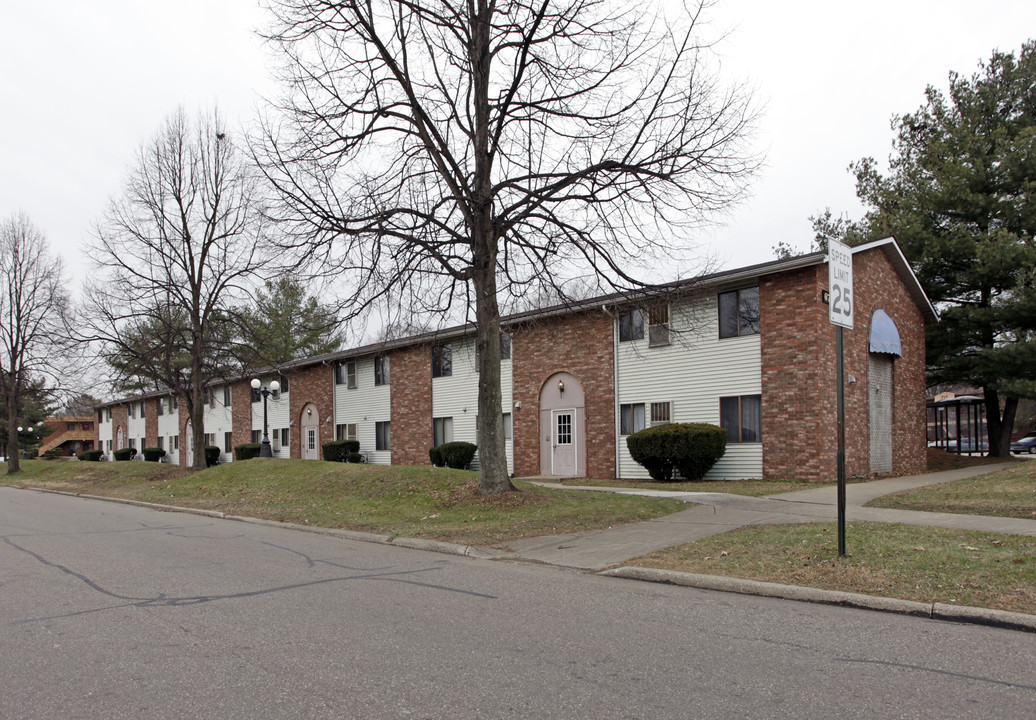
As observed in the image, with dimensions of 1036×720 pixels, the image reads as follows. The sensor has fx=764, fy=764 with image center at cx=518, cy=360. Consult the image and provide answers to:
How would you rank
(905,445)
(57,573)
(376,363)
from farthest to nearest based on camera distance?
1. (376,363)
2. (905,445)
3. (57,573)

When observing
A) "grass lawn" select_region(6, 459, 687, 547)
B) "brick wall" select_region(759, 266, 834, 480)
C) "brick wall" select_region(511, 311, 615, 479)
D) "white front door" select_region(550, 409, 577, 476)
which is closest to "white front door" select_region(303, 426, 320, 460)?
"grass lawn" select_region(6, 459, 687, 547)

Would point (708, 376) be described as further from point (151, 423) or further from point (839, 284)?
point (151, 423)

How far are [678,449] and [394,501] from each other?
7.69 metres

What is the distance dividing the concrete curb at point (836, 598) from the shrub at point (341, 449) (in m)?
25.6

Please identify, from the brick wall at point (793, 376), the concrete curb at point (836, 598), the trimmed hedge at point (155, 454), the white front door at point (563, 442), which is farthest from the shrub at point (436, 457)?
the trimmed hedge at point (155, 454)

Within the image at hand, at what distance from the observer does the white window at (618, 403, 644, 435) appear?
22234 millimetres

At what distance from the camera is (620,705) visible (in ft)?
14.4

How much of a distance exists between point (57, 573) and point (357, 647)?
17.7ft

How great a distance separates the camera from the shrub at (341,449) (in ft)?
108

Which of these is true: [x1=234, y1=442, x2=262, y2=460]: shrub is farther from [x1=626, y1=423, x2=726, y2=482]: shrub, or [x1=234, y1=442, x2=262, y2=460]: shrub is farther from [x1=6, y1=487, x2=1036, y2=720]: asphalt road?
[x1=6, y1=487, x2=1036, y2=720]: asphalt road

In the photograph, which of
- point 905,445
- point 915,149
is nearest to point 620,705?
point 905,445

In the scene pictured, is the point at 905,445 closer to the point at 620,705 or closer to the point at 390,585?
the point at 390,585

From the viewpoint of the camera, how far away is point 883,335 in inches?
849

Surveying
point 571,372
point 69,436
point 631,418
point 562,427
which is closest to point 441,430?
point 562,427
